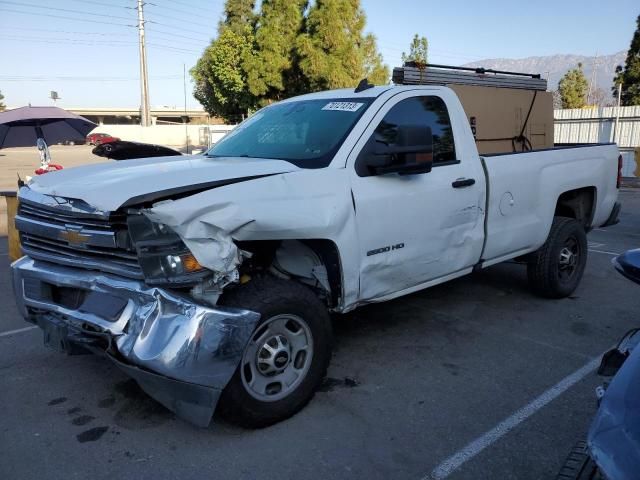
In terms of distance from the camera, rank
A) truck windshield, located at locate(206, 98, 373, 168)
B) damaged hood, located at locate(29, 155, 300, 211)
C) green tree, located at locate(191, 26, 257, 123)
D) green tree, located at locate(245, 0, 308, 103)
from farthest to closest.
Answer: green tree, located at locate(191, 26, 257, 123) → green tree, located at locate(245, 0, 308, 103) → truck windshield, located at locate(206, 98, 373, 168) → damaged hood, located at locate(29, 155, 300, 211)

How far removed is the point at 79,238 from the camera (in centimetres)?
317

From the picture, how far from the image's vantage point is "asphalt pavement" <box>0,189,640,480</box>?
298 cm

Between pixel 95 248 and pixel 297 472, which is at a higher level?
pixel 95 248

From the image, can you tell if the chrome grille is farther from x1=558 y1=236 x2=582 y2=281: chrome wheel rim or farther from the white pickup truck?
x1=558 y1=236 x2=582 y2=281: chrome wheel rim

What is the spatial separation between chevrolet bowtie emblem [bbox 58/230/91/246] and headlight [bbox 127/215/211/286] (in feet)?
1.33

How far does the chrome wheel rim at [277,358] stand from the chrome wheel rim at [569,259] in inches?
134

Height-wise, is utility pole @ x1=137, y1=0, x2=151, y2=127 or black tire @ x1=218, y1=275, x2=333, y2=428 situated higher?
utility pole @ x1=137, y1=0, x2=151, y2=127

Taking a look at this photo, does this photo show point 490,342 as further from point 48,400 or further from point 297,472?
point 48,400

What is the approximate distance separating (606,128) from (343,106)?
2031 cm

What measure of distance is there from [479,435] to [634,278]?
1.42 m

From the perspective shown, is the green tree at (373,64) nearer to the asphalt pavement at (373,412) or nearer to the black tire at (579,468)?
the asphalt pavement at (373,412)

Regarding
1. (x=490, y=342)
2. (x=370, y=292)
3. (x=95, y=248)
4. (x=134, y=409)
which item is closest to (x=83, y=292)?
(x=95, y=248)

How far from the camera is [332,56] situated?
22.2 m

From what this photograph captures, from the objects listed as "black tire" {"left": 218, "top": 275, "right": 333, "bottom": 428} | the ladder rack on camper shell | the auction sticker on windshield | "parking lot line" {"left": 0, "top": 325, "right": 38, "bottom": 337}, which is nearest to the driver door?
the auction sticker on windshield
